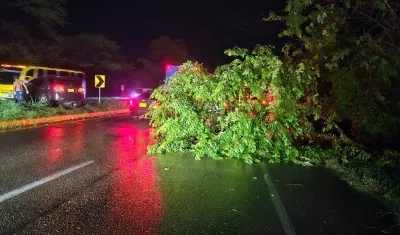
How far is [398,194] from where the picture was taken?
5.87m

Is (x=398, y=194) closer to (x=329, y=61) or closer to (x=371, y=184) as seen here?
(x=371, y=184)

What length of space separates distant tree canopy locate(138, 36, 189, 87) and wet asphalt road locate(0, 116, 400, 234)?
35542 mm

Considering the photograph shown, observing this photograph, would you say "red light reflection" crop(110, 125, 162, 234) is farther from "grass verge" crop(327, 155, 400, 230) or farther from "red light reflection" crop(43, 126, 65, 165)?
"grass verge" crop(327, 155, 400, 230)

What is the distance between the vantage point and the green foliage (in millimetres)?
8844

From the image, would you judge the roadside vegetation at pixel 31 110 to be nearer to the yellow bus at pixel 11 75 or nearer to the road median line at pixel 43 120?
the road median line at pixel 43 120

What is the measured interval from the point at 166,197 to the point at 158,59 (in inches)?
1628

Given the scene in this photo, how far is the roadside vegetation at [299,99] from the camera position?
8.71m

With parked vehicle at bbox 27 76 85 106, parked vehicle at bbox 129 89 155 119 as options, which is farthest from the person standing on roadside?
parked vehicle at bbox 129 89 155 119

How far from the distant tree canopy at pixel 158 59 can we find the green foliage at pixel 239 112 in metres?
33.8

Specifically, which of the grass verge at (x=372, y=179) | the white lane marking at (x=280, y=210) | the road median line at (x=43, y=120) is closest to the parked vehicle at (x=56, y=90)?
the road median line at (x=43, y=120)

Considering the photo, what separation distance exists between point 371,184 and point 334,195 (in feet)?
3.14

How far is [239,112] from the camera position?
29.7 ft

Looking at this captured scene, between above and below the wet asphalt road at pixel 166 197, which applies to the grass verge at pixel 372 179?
above

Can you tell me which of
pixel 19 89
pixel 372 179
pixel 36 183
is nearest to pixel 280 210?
pixel 372 179
